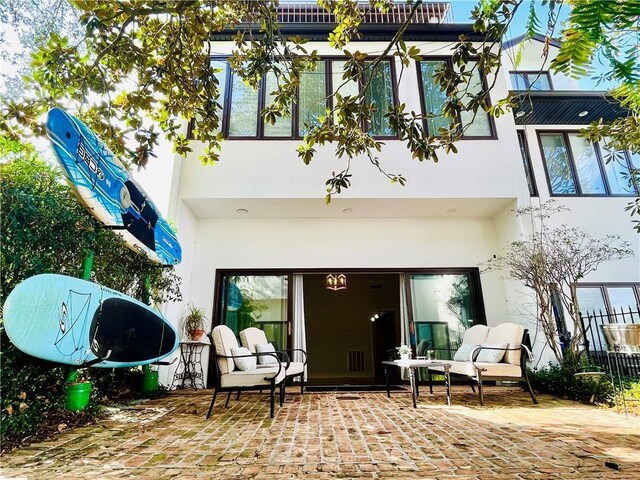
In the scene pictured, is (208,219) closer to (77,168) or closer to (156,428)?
Result: (77,168)

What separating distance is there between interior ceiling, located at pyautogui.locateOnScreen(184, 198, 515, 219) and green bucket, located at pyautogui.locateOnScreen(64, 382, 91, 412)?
132 inches

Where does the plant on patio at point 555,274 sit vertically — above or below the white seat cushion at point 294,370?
above

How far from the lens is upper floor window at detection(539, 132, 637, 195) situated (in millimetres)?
6219

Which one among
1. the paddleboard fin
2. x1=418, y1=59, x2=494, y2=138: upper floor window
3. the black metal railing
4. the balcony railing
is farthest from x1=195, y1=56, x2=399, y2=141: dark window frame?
the black metal railing

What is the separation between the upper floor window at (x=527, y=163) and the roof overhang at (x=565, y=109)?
304mm

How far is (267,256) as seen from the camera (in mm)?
6191

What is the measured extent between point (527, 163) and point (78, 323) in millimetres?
7450

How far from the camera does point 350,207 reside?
5.97 metres

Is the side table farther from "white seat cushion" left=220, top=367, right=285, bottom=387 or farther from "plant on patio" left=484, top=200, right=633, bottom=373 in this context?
"plant on patio" left=484, top=200, right=633, bottom=373

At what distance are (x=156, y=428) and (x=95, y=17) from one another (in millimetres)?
3266

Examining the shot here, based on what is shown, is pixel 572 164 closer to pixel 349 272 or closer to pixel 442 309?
pixel 442 309

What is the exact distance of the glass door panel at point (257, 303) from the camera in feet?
19.6

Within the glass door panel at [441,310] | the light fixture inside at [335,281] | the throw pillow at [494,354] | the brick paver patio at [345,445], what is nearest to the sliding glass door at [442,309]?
the glass door panel at [441,310]

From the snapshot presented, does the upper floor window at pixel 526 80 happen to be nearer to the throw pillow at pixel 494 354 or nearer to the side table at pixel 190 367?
the throw pillow at pixel 494 354
